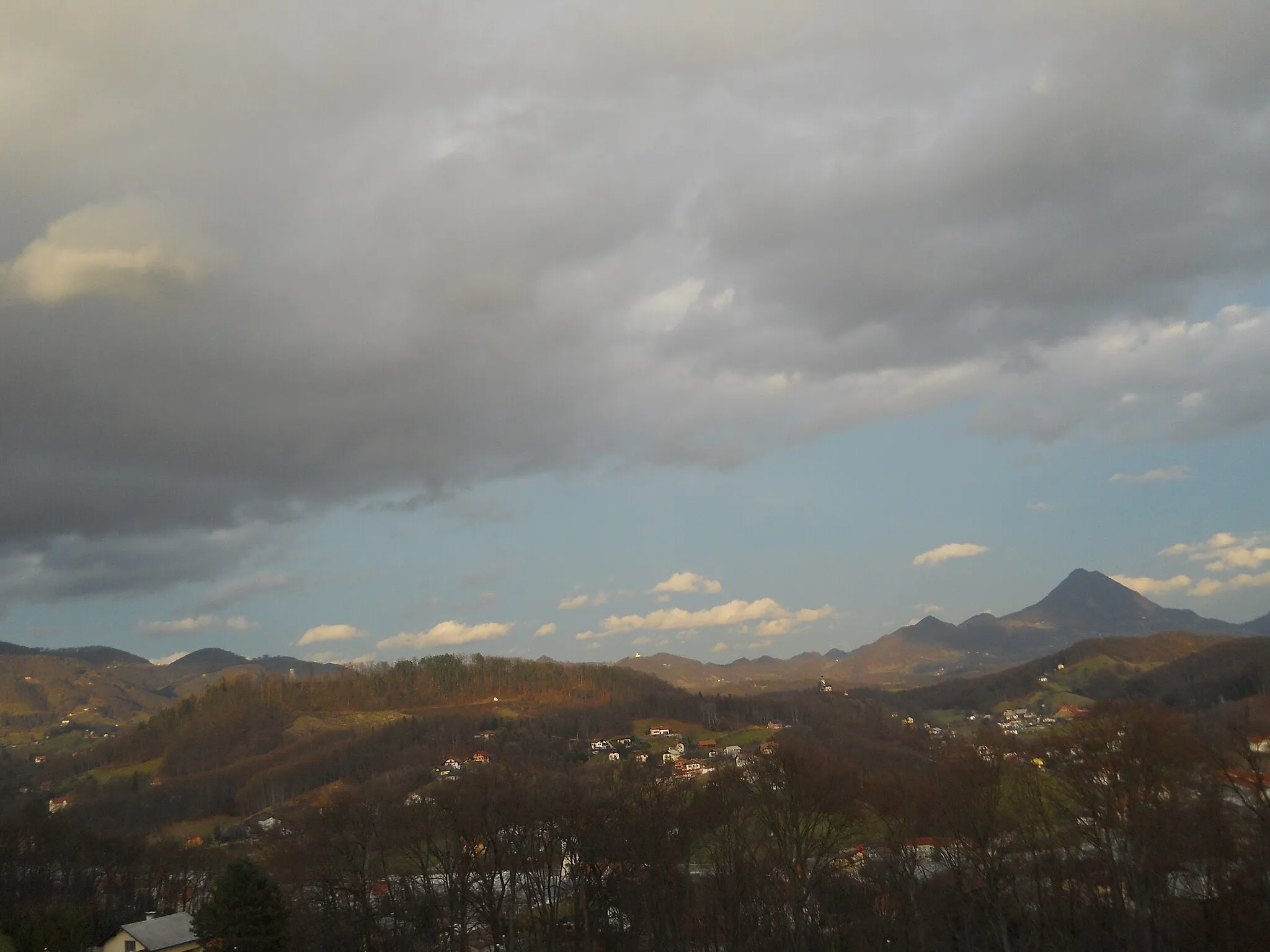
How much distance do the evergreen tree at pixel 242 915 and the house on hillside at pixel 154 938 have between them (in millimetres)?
13854

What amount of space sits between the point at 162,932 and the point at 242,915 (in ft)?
68.2

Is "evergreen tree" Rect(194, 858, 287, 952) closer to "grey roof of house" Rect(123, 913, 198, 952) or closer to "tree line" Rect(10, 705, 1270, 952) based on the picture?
"tree line" Rect(10, 705, 1270, 952)

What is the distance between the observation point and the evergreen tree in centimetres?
4738

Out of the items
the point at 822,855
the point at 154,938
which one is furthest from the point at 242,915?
the point at 822,855

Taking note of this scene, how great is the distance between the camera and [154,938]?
199ft

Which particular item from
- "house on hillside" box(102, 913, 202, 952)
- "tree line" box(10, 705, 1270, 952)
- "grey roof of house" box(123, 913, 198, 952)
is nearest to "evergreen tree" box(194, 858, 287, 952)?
"tree line" box(10, 705, 1270, 952)

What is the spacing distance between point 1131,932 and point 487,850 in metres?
31.0

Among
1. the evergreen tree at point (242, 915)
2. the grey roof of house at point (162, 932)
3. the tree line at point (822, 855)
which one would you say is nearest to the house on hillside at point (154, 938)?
the grey roof of house at point (162, 932)

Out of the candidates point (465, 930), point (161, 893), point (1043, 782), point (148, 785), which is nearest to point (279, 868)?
point (465, 930)

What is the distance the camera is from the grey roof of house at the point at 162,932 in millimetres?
60031

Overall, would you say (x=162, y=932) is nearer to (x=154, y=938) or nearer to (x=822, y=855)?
(x=154, y=938)

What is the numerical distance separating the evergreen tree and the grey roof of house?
14497mm

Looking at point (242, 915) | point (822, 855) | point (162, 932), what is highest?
point (822, 855)

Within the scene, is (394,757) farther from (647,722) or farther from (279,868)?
(279,868)
